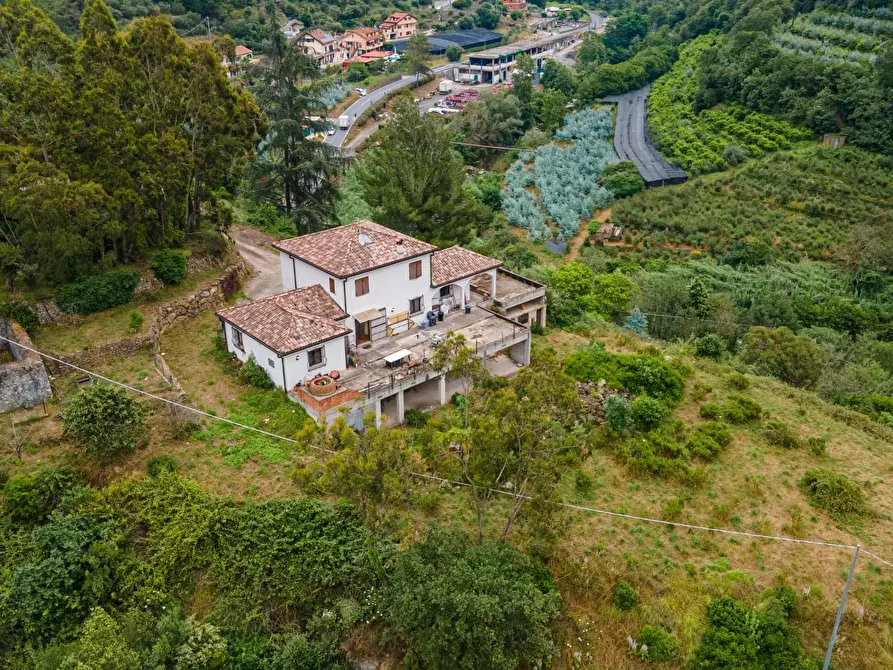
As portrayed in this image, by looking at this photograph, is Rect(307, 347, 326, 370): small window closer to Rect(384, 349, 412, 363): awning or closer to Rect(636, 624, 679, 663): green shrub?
Rect(384, 349, 412, 363): awning

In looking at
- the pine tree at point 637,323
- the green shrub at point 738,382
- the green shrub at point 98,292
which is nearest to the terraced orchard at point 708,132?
the pine tree at point 637,323

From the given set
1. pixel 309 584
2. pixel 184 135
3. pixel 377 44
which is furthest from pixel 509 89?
pixel 309 584

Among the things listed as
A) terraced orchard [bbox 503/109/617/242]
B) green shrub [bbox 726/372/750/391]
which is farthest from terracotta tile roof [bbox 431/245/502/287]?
terraced orchard [bbox 503/109/617/242]

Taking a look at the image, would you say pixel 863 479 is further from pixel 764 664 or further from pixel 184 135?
pixel 184 135

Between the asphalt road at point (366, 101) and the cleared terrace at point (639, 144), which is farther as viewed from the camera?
the asphalt road at point (366, 101)

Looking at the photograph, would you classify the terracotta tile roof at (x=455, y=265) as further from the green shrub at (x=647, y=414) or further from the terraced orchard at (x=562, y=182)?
the terraced orchard at (x=562, y=182)

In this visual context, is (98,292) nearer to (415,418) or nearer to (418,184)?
(415,418)
